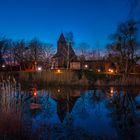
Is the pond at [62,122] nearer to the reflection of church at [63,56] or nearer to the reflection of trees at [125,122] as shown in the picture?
the reflection of trees at [125,122]

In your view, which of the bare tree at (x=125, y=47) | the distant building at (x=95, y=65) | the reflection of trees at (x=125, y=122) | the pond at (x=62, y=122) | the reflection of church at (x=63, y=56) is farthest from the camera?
the reflection of church at (x=63, y=56)

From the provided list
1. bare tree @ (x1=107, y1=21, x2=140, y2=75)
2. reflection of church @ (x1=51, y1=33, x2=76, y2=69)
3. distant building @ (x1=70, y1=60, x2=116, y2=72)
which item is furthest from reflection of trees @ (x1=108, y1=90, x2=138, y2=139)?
reflection of church @ (x1=51, y1=33, x2=76, y2=69)

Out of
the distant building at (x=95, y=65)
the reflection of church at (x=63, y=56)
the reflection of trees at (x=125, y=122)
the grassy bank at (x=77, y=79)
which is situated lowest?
the reflection of trees at (x=125, y=122)

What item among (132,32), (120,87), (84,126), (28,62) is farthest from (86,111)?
(28,62)

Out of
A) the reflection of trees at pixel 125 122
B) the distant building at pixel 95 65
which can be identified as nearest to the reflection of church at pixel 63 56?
the distant building at pixel 95 65

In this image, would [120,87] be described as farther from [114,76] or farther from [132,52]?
[132,52]

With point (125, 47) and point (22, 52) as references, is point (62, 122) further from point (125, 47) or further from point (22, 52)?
point (22, 52)

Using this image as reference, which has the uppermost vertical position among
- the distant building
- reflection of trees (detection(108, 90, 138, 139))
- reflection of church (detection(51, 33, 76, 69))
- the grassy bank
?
reflection of church (detection(51, 33, 76, 69))

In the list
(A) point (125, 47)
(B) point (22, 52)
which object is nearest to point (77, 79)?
(A) point (125, 47)

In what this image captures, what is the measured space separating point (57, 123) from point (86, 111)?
4.21m

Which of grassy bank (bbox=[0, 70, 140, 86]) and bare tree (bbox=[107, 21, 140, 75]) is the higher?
bare tree (bbox=[107, 21, 140, 75])

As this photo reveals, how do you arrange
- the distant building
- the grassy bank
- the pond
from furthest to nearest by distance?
the distant building, the grassy bank, the pond

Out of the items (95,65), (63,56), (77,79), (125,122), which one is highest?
(63,56)

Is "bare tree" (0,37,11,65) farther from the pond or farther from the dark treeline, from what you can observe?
the pond
